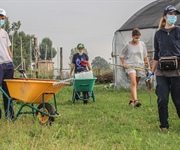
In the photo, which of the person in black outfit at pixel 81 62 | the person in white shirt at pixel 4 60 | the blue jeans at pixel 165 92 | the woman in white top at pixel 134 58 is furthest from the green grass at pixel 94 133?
the person in black outfit at pixel 81 62

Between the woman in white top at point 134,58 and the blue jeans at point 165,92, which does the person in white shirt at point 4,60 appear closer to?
the blue jeans at point 165,92

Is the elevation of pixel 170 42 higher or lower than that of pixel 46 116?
higher

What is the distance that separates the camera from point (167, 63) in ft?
16.9

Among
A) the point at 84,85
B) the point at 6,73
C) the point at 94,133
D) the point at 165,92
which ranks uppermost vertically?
the point at 6,73

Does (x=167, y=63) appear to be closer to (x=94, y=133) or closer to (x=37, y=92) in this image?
(x=94, y=133)

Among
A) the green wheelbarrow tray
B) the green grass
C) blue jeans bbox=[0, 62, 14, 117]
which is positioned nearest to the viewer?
the green grass

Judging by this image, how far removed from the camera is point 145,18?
52.2 ft

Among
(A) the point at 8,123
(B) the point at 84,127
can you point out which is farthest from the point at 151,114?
(A) the point at 8,123

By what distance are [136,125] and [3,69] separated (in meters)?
2.08

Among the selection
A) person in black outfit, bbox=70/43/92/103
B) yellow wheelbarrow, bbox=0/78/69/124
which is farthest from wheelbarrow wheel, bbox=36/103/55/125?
person in black outfit, bbox=70/43/92/103

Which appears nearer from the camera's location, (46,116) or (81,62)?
(46,116)

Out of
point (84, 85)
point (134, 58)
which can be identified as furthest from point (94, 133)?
point (84, 85)

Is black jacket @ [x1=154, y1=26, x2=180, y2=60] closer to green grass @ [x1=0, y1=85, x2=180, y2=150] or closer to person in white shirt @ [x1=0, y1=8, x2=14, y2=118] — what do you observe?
green grass @ [x1=0, y1=85, x2=180, y2=150]

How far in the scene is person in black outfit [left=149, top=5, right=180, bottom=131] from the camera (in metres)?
5.19
